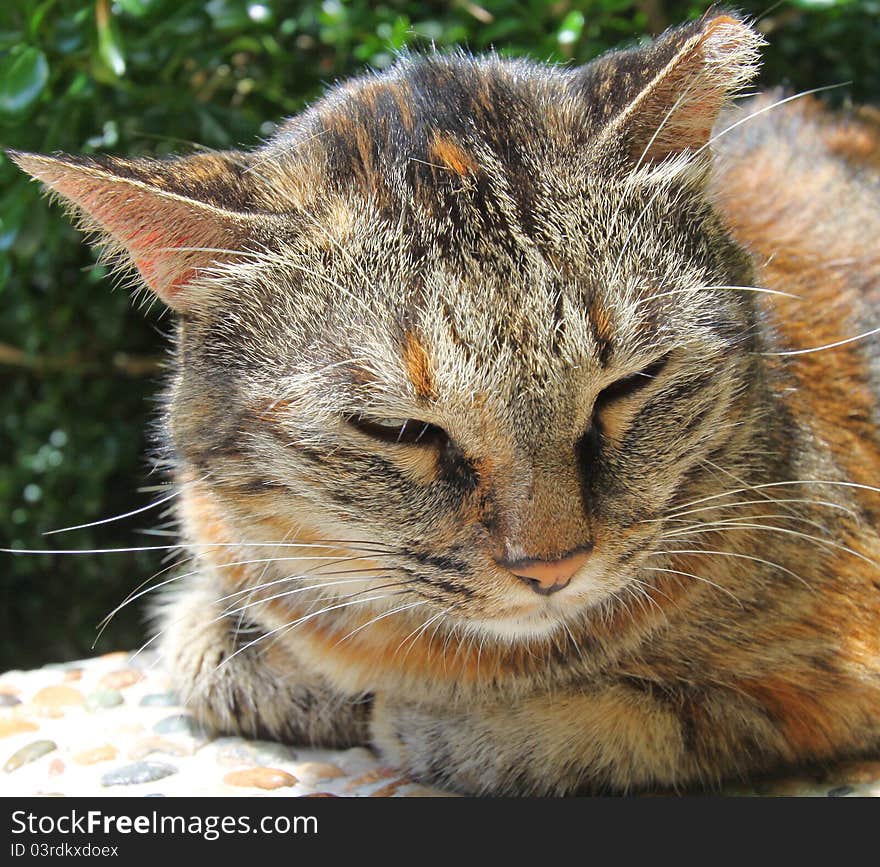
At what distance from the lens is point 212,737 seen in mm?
2221

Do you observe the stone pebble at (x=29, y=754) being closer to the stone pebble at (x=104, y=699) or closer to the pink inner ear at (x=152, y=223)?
the stone pebble at (x=104, y=699)

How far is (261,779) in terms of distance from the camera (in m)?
2.01

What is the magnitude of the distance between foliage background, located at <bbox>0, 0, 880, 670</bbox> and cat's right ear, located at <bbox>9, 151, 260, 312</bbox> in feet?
1.61

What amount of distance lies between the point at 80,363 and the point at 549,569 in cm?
276

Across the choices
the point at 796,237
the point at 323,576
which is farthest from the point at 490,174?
the point at 796,237

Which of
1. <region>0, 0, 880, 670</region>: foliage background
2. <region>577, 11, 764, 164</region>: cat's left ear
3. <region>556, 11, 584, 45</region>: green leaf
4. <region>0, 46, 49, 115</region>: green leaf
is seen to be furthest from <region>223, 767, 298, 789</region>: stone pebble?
<region>556, 11, 584, 45</region>: green leaf

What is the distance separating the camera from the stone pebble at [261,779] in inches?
78.2

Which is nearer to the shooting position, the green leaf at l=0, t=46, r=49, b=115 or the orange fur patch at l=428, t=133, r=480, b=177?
the orange fur patch at l=428, t=133, r=480, b=177

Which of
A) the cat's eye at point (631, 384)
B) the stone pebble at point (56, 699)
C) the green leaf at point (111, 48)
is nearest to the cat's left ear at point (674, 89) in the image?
the cat's eye at point (631, 384)

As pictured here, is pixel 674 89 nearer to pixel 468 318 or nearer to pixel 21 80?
pixel 468 318

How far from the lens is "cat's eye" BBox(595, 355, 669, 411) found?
5.41 feet

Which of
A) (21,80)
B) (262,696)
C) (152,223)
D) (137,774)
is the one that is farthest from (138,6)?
(137,774)

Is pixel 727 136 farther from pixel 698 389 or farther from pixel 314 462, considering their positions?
pixel 314 462

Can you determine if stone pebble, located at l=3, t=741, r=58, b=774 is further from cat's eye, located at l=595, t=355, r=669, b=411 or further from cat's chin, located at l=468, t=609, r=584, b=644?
cat's eye, located at l=595, t=355, r=669, b=411
